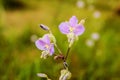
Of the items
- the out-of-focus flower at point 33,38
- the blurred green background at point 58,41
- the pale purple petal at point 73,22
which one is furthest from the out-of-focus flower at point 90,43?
the pale purple petal at point 73,22

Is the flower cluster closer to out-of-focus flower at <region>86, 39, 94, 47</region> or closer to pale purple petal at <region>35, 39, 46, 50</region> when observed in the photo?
pale purple petal at <region>35, 39, 46, 50</region>

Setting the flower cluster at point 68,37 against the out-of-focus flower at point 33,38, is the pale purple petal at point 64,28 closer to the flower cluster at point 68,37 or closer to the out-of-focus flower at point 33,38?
the flower cluster at point 68,37

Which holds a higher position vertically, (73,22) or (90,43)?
(73,22)

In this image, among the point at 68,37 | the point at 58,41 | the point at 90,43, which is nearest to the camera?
the point at 68,37

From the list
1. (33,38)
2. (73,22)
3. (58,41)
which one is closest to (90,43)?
(58,41)

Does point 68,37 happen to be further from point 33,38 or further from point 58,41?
point 33,38

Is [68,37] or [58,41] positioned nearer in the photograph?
[68,37]

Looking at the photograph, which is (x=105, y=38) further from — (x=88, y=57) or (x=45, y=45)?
(x=45, y=45)
